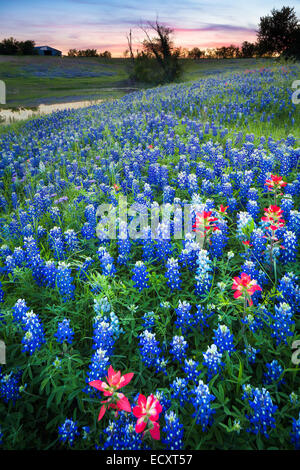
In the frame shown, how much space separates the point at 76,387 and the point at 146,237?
5.08ft

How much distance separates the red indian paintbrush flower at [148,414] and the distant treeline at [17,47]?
81596 millimetres

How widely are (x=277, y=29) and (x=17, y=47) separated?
61.2m

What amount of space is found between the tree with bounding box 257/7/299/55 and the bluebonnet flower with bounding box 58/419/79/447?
137ft

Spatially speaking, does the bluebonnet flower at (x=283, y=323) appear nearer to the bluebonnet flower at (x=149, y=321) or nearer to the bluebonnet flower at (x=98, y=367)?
the bluebonnet flower at (x=149, y=321)

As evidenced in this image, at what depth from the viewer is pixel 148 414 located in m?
1.75

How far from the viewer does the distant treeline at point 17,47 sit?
67.2 metres

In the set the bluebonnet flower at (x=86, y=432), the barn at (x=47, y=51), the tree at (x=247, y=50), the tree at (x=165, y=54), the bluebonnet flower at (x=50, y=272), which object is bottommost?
the bluebonnet flower at (x=86, y=432)

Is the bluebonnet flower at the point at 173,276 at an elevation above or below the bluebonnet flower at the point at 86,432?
above

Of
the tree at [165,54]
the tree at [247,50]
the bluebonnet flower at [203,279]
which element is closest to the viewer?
the bluebonnet flower at [203,279]

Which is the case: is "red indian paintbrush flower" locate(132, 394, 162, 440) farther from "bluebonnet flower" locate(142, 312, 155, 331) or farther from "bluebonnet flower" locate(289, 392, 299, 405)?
"bluebonnet flower" locate(289, 392, 299, 405)

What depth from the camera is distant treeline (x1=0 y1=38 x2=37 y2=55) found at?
67.2 metres

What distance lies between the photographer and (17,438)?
2074 mm

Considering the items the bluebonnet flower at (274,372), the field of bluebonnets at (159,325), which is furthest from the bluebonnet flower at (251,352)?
the bluebonnet flower at (274,372)

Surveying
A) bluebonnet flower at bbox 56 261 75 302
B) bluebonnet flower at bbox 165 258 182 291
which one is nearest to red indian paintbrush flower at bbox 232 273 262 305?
bluebonnet flower at bbox 165 258 182 291
